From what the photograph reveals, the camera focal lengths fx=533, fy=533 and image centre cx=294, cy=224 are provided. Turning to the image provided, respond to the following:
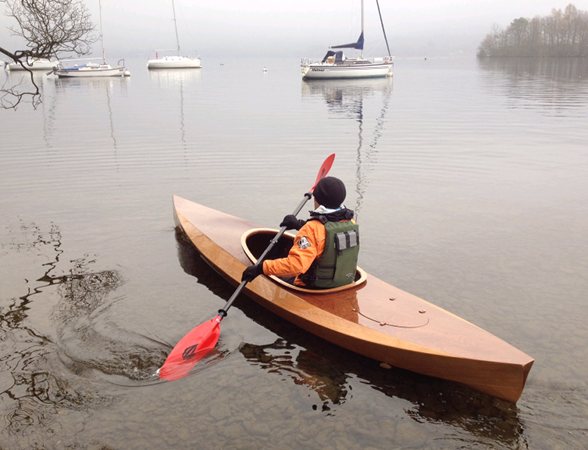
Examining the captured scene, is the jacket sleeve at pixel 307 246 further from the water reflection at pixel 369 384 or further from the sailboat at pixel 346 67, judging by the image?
the sailboat at pixel 346 67

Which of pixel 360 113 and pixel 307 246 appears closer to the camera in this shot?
pixel 307 246

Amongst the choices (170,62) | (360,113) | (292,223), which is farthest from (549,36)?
(292,223)

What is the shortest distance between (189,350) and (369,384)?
6.11 ft

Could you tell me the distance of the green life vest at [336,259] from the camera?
5.63m

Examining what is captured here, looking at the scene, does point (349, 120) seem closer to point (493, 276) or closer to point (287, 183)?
point (287, 183)

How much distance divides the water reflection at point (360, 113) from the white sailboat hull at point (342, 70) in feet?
2.26

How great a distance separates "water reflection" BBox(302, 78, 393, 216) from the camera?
1392 centimetres

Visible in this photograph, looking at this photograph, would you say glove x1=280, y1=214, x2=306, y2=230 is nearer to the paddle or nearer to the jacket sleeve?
the jacket sleeve

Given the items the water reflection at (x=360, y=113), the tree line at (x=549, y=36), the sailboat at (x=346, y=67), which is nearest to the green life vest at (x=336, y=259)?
the water reflection at (x=360, y=113)

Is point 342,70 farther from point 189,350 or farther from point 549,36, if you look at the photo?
point 549,36

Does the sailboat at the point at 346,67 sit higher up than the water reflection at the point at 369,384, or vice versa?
the sailboat at the point at 346,67

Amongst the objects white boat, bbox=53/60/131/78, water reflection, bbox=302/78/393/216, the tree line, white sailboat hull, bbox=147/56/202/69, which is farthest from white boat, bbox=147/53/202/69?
the tree line

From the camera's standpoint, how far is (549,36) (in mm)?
110875

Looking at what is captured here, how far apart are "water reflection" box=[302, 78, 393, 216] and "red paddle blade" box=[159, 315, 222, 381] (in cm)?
542
